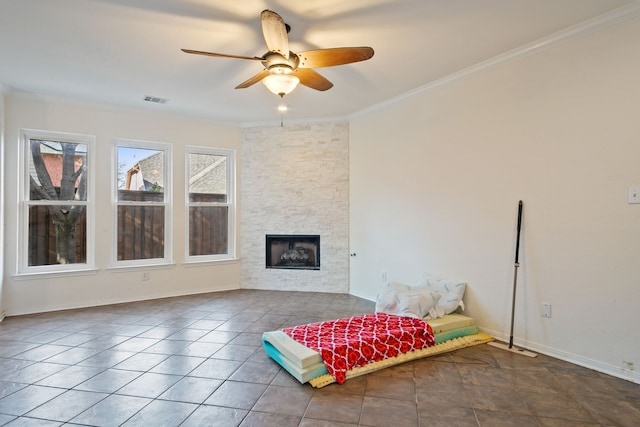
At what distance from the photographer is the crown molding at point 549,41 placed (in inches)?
98.9

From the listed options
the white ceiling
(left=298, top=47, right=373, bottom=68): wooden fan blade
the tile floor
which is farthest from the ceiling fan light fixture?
the tile floor

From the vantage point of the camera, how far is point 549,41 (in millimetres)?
2904

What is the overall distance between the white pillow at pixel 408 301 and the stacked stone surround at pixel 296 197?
1701 mm

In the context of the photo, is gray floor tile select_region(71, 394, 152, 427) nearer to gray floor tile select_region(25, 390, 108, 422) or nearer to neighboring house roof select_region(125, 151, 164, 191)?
gray floor tile select_region(25, 390, 108, 422)

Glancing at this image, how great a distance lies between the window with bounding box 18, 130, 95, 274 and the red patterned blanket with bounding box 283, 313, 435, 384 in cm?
344

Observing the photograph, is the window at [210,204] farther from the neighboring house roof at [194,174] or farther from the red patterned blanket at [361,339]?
the red patterned blanket at [361,339]

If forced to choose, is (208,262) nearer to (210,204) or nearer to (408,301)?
(210,204)

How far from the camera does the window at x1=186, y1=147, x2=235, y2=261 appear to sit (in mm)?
5414

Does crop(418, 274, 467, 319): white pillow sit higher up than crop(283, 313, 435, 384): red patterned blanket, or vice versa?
crop(418, 274, 467, 319): white pillow

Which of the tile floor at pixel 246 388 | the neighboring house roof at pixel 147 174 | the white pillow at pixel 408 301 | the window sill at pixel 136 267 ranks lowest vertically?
the tile floor at pixel 246 388

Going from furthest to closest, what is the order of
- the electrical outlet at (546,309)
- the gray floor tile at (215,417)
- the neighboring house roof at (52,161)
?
1. the neighboring house roof at (52,161)
2. the electrical outlet at (546,309)
3. the gray floor tile at (215,417)

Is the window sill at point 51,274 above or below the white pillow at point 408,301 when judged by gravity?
above

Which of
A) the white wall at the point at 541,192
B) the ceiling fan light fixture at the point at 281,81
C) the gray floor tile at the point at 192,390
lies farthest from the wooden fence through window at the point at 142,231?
the ceiling fan light fixture at the point at 281,81

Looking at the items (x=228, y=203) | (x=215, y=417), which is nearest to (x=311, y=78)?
(x=215, y=417)
